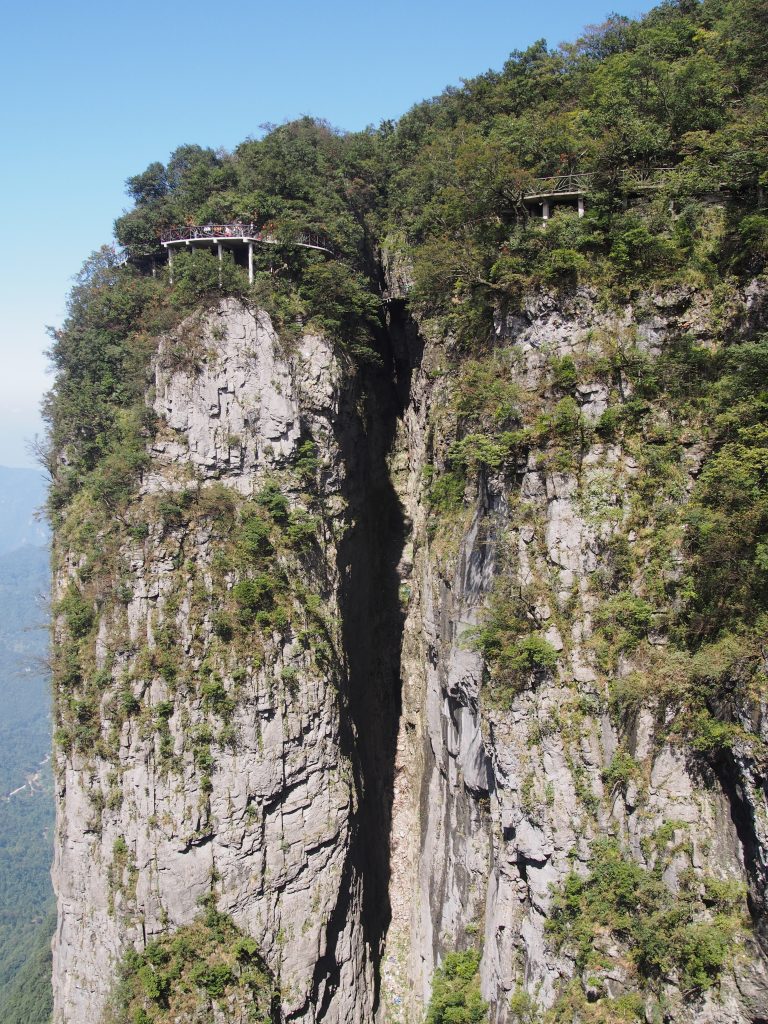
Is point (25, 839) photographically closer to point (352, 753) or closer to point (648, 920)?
point (352, 753)

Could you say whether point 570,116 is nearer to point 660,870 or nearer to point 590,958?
point 660,870

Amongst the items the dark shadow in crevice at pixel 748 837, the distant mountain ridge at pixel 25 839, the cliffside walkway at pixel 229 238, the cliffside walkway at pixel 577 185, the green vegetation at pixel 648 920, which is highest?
the cliffside walkway at pixel 229 238

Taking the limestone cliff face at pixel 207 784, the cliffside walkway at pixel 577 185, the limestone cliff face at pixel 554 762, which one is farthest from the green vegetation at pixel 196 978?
the cliffside walkway at pixel 577 185

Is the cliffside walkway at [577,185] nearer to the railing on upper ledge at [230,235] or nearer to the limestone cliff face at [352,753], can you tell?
the limestone cliff face at [352,753]

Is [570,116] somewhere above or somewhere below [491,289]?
above

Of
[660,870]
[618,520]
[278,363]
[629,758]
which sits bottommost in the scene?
[660,870]

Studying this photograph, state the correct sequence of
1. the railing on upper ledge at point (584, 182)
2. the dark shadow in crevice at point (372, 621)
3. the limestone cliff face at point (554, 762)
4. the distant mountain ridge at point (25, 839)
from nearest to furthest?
the limestone cliff face at point (554, 762) < the railing on upper ledge at point (584, 182) < the dark shadow in crevice at point (372, 621) < the distant mountain ridge at point (25, 839)

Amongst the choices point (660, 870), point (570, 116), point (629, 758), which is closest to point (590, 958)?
point (660, 870)
